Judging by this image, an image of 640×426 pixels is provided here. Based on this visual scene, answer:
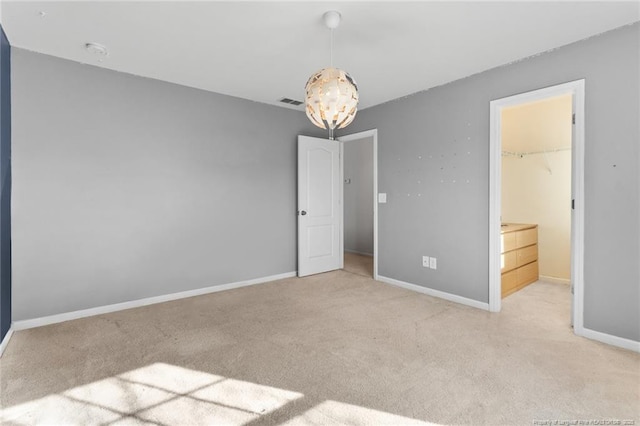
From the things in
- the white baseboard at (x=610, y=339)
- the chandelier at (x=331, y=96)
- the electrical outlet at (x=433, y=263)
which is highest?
the chandelier at (x=331, y=96)

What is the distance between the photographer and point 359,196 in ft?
22.0

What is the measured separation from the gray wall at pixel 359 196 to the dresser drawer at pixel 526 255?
285cm

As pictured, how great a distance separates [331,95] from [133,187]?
8.06ft

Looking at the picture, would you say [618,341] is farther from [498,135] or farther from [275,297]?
[275,297]

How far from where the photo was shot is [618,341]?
237cm

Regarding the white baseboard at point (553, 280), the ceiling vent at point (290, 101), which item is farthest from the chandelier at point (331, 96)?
the white baseboard at point (553, 280)

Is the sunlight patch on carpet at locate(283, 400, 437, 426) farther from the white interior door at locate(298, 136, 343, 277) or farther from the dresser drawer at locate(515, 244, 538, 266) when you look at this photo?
the dresser drawer at locate(515, 244, 538, 266)

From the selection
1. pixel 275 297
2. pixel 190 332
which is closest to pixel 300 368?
pixel 190 332

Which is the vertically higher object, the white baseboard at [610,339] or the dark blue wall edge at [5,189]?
the dark blue wall edge at [5,189]

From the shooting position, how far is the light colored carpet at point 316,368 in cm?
167

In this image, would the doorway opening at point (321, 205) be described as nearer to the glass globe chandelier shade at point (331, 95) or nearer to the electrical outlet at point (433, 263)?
the electrical outlet at point (433, 263)

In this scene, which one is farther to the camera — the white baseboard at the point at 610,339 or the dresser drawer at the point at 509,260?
the dresser drawer at the point at 509,260

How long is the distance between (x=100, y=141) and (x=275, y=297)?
239cm

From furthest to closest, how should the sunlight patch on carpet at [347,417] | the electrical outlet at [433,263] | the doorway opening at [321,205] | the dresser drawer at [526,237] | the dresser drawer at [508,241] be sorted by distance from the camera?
the doorway opening at [321,205] < the dresser drawer at [526,237] < the electrical outlet at [433,263] < the dresser drawer at [508,241] < the sunlight patch on carpet at [347,417]
